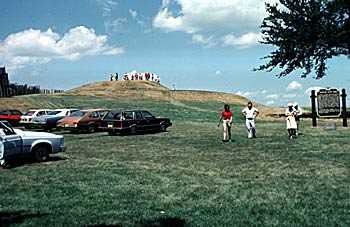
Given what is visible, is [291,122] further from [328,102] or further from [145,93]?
[145,93]

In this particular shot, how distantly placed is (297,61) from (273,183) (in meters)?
31.2

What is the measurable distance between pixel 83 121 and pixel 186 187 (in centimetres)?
1979

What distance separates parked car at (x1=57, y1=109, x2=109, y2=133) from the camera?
30562 millimetres

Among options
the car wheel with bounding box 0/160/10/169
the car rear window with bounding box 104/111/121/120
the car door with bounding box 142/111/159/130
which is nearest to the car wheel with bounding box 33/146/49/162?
the car wheel with bounding box 0/160/10/169

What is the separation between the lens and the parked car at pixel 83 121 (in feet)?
100

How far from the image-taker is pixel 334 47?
4059cm

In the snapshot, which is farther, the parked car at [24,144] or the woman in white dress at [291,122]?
the woman in white dress at [291,122]

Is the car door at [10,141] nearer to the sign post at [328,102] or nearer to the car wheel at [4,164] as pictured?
the car wheel at [4,164]

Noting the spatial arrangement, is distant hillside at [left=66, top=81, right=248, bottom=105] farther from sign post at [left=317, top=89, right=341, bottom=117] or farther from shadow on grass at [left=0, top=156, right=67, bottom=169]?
shadow on grass at [left=0, top=156, right=67, bottom=169]

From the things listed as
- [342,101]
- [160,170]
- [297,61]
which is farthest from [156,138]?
[297,61]

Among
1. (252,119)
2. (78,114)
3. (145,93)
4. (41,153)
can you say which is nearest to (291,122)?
(252,119)

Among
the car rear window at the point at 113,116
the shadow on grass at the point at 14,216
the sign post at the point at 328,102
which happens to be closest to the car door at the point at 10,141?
the shadow on grass at the point at 14,216

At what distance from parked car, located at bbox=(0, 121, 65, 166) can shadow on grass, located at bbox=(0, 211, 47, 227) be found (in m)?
6.40

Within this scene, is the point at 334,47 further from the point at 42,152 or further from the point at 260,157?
the point at 42,152
